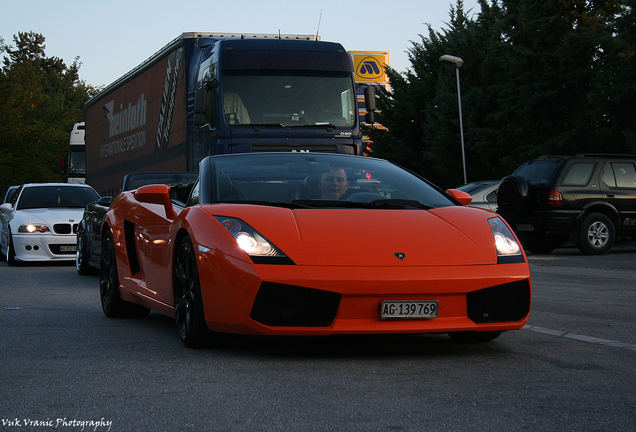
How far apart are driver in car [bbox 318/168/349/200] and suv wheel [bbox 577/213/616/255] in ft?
36.2

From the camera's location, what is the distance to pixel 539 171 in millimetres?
16547

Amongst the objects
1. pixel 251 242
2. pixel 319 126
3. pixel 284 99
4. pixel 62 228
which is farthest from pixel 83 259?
pixel 251 242

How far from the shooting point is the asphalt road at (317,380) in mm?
3676

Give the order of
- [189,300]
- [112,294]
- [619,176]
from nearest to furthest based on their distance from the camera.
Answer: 1. [189,300]
2. [112,294]
3. [619,176]

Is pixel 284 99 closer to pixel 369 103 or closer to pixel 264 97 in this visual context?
pixel 264 97

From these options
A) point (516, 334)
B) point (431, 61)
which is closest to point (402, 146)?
point (431, 61)

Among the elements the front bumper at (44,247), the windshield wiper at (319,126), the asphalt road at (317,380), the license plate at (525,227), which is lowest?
the front bumper at (44,247)

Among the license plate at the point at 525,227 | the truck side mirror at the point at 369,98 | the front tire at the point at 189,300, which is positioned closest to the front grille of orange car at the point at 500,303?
the front tire at the point at 189,300

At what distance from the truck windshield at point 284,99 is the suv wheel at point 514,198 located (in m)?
3.05

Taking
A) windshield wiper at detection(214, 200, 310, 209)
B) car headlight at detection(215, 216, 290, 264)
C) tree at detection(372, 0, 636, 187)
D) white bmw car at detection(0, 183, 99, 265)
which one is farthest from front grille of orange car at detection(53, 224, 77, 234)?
tree at detection(372, 0, 636, 187)

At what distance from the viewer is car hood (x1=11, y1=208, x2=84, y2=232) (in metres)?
15.8

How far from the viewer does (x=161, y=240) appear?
20.4ft

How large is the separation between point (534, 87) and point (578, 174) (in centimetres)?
1353

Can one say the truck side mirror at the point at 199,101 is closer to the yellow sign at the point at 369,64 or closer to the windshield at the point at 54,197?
the windshield at the point at 54,197
